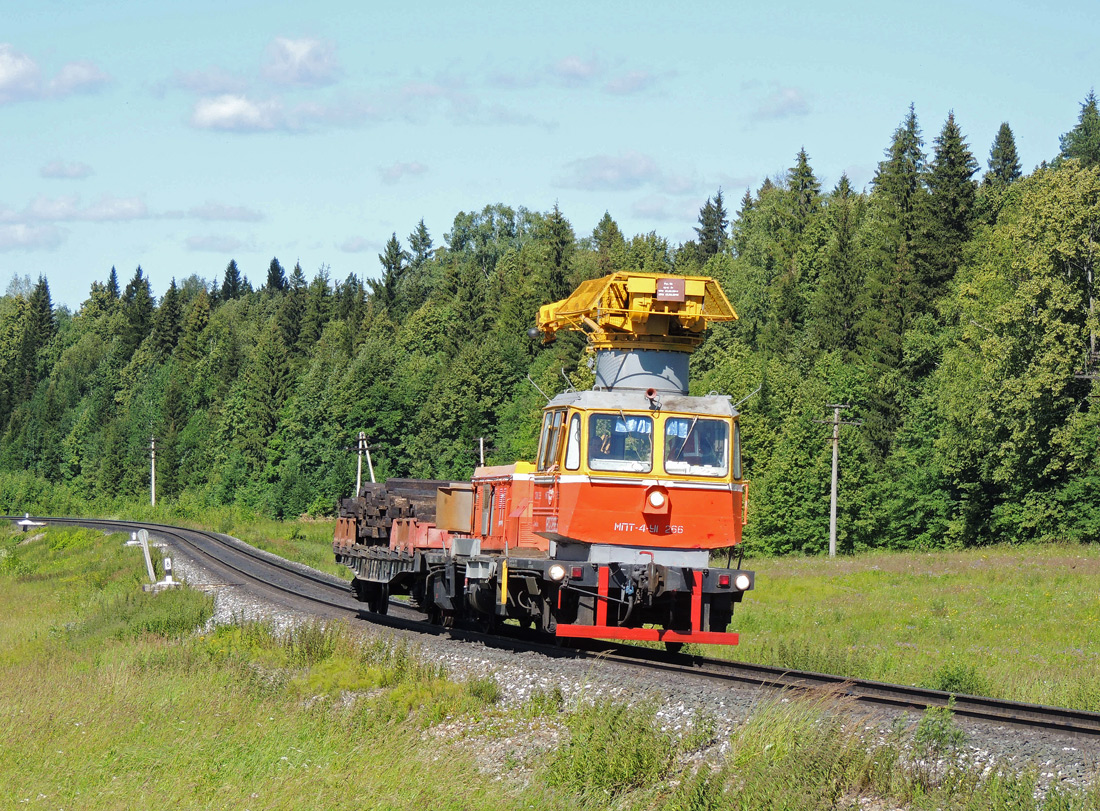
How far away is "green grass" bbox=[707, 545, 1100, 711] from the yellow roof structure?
4.72 metres

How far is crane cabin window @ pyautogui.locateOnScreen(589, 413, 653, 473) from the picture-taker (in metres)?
16.3

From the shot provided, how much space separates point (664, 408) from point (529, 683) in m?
4.36

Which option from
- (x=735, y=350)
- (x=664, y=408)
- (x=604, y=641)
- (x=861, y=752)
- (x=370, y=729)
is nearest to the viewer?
(x=861, y=752)

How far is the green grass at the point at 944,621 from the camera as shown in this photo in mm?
16578

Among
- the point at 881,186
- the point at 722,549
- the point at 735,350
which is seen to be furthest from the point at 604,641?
the point at 881,186

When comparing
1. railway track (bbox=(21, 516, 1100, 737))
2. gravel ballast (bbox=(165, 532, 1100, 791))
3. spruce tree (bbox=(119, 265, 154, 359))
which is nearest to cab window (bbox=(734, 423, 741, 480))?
railway track (bbox=(21, 516, 1100, 737))

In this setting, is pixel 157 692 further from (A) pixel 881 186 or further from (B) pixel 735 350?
(A) pixel 881 186

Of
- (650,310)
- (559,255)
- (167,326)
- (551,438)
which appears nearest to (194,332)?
(167,326)

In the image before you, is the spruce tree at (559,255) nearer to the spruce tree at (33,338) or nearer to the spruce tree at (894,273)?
the spruce tree at (894,273)

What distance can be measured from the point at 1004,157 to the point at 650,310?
322 ft

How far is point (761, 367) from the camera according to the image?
2805 inches

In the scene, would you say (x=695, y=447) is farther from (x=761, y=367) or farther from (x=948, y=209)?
(x=948, y=209)

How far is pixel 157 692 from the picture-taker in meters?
14.3

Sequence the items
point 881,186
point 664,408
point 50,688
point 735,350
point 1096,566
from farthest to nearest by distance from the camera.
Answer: point 881,186, point 735,350, point 1096,566, point 664,408, point 50,688
